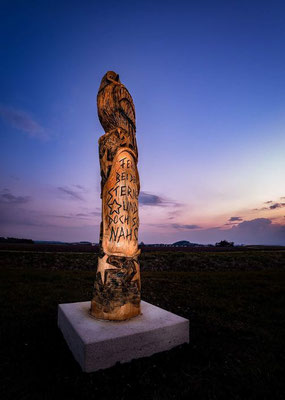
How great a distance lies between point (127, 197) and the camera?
4938mm

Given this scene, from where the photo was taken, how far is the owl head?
5.39 metres

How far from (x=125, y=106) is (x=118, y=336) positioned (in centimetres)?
477

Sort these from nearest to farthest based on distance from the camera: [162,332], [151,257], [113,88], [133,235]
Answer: [162,332] → [133,235] → [113,88] → [151,257]

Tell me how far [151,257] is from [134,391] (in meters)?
17.4

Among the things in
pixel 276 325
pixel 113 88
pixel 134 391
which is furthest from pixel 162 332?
pixel 113 88

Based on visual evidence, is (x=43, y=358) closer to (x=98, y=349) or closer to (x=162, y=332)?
(x=98, y=349)

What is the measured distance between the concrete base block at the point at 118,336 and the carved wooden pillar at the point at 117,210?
361 millimetres

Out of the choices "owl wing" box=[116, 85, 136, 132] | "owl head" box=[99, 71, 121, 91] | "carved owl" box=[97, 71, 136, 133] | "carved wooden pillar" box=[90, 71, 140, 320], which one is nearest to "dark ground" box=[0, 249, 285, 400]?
"carved wooden pillar" box=[90, 71, 140, 320]

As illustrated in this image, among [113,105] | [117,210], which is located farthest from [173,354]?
[113,105]

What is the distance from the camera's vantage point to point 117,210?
15.9 ft

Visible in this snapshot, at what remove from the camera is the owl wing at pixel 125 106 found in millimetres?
5301

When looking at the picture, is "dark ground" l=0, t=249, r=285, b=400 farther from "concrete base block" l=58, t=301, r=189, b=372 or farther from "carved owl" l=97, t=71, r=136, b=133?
"carved owl" l=97, t=71, r=136, b=133

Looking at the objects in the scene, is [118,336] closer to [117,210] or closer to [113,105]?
[117,210]

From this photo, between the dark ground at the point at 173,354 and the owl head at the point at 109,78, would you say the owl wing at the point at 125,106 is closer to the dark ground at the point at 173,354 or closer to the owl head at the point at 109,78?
the owl head at the point at 109,78
